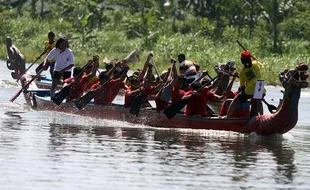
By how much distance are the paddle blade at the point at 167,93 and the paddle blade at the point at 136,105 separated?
669mm

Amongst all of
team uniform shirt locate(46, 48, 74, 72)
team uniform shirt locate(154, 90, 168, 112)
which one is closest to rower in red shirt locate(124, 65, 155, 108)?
team uniform shirt locate(154, 90, 168, 112)

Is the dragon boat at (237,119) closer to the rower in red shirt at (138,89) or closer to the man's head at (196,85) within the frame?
Result: the rower in red shirt at (138,89)

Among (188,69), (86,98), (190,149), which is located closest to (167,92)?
(188,69)

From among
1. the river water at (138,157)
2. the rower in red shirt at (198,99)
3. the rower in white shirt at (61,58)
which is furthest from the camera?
the rower in white shirt at (61,58)

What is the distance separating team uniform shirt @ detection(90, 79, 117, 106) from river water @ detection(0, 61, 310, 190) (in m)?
0.43

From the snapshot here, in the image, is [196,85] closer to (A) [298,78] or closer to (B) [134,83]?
(B) [134,83]

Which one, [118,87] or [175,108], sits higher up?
[118,87]

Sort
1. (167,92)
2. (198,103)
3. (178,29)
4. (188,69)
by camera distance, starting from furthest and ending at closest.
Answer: (178,29), (188,69), (167,92), (198,103)

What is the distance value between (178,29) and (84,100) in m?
31.1

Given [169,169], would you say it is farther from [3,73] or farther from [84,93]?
[3,73]

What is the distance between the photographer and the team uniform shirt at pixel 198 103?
20297mm

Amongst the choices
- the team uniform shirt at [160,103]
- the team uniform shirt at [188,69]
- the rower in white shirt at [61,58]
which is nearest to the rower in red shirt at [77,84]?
the rower in white shirt at [61,58]

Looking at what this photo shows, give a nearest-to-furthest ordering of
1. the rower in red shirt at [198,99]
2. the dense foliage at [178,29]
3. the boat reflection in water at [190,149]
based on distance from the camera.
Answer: the boat reflection in water at [190,149], the rower in red shirt at [198,99], the dense foliage at [178,29]

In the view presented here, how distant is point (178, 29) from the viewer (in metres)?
53.4
